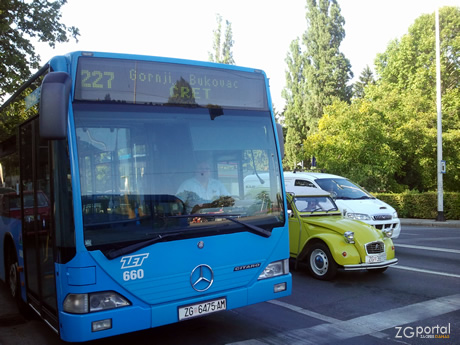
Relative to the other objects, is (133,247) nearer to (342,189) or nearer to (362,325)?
(362,325)

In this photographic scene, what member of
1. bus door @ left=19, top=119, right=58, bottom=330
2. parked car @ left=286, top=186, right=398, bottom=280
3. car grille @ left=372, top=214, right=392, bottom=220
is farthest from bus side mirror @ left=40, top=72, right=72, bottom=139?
car grille @ left=372, top=214, right=392, bottom=220

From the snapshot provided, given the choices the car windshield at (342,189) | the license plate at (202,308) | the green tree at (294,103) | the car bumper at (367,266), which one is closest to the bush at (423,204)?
the car windshield at (342,189)

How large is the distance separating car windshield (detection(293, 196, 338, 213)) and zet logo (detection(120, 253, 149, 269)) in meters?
5.56

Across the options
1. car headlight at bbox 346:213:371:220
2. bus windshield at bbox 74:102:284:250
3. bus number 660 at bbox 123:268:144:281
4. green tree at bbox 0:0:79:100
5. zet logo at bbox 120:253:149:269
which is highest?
green tree at bbox 0:0:79:100

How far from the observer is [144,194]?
181 inches

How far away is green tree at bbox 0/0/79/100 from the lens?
15781 mm

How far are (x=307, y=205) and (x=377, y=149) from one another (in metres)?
19.0

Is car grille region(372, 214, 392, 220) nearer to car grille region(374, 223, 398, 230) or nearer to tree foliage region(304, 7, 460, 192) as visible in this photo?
car grille region(374, 223, 398, 230)

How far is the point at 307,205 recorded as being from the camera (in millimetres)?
9781

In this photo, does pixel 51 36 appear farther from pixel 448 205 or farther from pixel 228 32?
pixel 228 32

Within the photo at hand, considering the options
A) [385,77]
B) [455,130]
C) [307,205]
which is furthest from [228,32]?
[307,205]

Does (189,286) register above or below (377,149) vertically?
below

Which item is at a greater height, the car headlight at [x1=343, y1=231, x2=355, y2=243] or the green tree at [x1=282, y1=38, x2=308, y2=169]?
the green tree at [x1=282, y1=38, x2=308, y2=169]

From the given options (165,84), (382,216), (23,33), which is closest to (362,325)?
(165,84)
